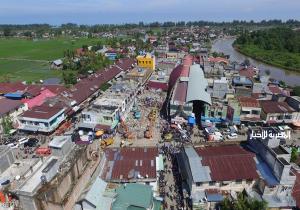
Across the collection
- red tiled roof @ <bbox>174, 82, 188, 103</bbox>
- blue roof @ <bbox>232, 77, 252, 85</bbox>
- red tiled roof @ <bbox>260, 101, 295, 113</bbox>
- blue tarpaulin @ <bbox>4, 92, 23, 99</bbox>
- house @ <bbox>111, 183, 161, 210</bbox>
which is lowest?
house @ <bbox>111, 183, 161, 210</bbox>

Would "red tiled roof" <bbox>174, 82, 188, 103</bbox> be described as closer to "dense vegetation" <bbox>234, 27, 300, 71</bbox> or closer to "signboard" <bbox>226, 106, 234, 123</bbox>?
"signboard" <bbox>226, 106, 234, 123</bbox>

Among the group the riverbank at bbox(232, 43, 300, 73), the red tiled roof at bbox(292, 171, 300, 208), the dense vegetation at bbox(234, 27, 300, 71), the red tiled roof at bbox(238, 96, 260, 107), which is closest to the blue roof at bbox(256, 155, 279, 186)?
the red tiled roof at bbox(292, 171, 300, 208)

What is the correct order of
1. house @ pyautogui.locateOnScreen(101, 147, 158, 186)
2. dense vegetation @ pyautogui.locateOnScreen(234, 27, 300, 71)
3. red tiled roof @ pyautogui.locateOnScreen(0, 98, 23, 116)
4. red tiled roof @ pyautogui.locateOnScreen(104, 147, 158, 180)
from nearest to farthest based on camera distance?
house @ pyautogui.locateOnScreen(101, 147, 158, 186), red tiled roof @ pyautogui.locateOnScreen(104, 147, 158, 180), red tiled roof @ pyautogui.locateOnScreen(0, 98, 23, 116), dense vegetation @ pyautogui.locateOnScreen(234, 27, 300, 71)

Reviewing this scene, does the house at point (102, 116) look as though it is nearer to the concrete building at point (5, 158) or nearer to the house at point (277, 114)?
the concrete building at point (5, 158)

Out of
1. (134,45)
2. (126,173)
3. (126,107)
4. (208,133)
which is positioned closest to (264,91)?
(208,133)

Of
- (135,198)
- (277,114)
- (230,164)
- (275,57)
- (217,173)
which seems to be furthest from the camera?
(275,57)

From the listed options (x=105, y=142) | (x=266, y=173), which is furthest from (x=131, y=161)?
(x=266, y=173)

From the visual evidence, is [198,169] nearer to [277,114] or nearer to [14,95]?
[277,114]

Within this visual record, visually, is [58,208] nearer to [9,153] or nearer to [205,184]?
[9,153]
